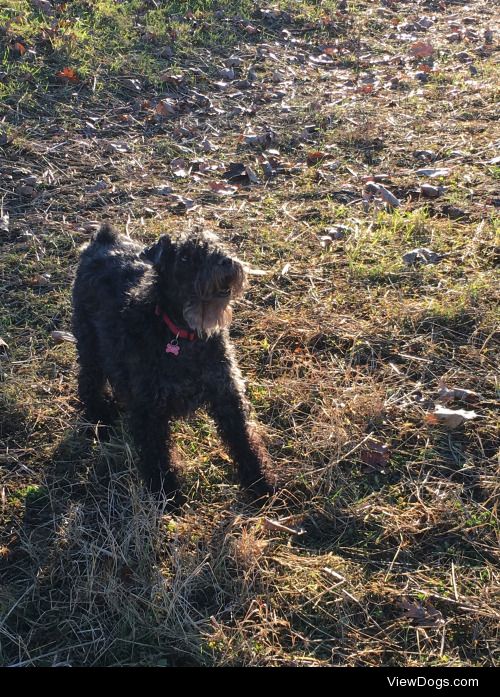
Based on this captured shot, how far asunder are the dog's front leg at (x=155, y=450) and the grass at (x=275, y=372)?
0.13 m

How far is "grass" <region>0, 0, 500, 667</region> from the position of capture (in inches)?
129

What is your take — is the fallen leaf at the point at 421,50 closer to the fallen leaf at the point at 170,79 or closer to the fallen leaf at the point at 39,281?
the fallen leaf at the point at 170,79

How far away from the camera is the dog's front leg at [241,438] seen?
3.97 meters

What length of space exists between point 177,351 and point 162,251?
1.92ft

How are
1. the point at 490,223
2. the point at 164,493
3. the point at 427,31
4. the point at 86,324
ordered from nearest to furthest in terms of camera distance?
the point at 164,493, the point at 86,324, the point at 490,223, the point at 427,31

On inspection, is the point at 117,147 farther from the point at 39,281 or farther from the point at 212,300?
the point at 212,300

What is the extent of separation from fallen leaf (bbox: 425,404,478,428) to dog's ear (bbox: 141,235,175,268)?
77.6 inches

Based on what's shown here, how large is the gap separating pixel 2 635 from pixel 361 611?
178cm

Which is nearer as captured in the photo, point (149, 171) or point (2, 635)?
point (2, 635)

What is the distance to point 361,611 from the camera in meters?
3.28

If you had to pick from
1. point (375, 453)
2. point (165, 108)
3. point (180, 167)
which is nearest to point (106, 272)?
point (375, 453)

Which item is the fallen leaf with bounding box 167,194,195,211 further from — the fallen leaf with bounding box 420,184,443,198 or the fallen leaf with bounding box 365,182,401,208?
the fallen leaf with bounding box 420,184,443,198
